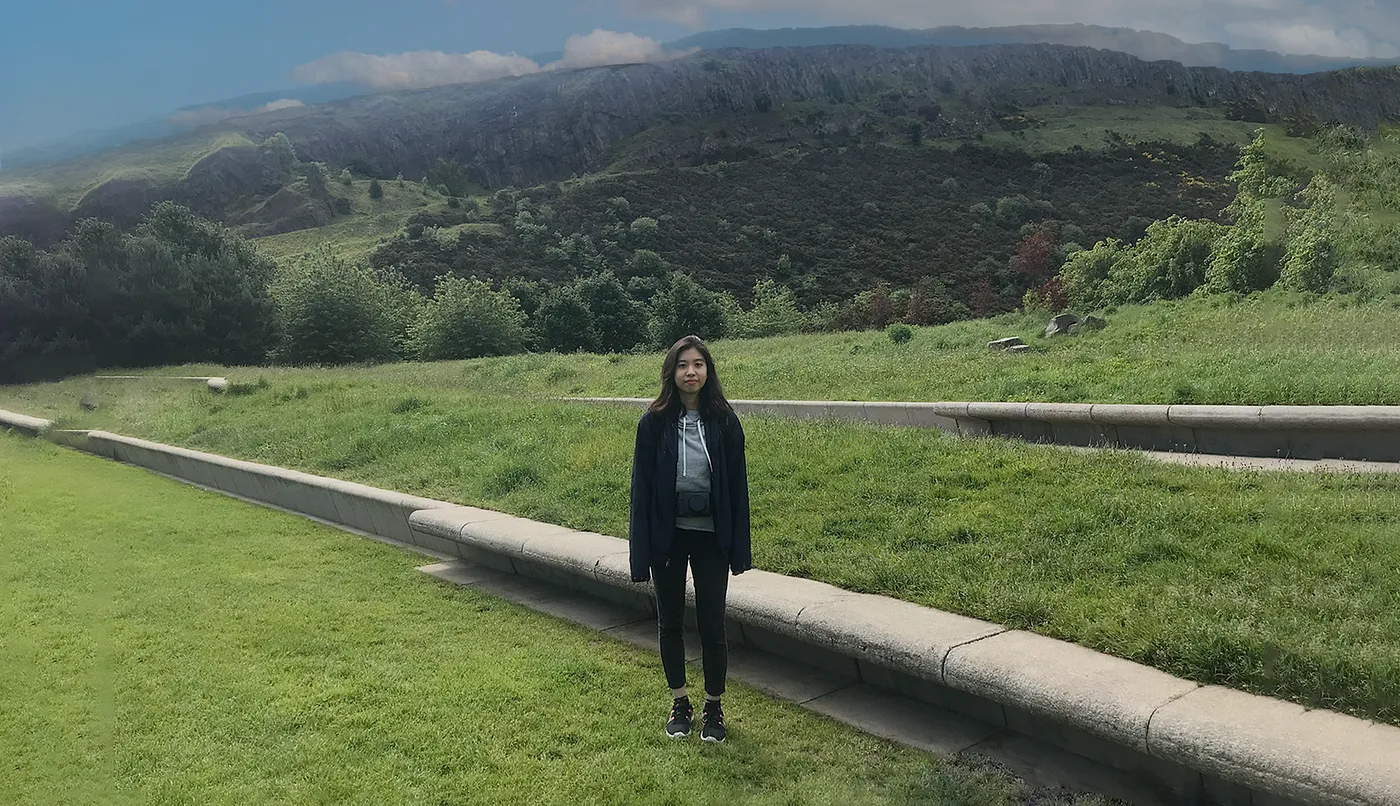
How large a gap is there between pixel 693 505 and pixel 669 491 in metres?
0.12

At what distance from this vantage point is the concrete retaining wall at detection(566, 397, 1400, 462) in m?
6.90

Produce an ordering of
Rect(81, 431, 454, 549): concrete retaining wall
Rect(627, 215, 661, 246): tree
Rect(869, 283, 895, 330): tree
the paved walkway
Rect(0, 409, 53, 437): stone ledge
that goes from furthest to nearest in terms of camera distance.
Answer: Rect(627, 215, 661, 246): tree
Rect(869, 283, 895, 330): tree
Rect(0, 409, 53, 437): stone ledge
Rect(81, 431, 454, 549): concrete retaining wall
the paved walkway

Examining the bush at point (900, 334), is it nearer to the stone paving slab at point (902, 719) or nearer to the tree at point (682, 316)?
the stone paving slab at point (902, 719)

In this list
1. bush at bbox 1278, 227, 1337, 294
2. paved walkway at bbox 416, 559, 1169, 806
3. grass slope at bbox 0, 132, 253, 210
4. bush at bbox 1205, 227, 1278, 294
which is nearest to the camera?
paved walkway at bbox 416, 559, 1169, 806

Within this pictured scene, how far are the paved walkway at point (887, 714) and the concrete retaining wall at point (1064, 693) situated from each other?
2.0 inches

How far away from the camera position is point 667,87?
113 m

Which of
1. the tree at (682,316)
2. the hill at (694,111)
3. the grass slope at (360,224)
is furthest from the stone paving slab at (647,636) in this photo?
the grass slope at (360,224)

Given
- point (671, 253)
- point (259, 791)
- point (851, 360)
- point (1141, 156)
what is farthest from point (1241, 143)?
point (259, 791)

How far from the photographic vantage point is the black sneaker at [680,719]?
3814 millimetres

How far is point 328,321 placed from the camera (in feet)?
105

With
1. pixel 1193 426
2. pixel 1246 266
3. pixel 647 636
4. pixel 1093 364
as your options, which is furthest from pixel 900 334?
pixel 647 636

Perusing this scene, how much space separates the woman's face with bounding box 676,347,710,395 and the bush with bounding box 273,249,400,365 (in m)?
29.9

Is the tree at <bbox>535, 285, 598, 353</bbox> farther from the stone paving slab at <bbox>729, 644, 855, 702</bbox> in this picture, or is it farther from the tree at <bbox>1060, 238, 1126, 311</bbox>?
the stone paving slab at <bbox>729, 644, 855, 702</bbox>

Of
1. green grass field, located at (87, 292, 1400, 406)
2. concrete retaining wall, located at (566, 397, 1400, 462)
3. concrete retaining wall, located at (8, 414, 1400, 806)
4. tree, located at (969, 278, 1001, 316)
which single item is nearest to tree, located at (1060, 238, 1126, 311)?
green grass field, located at (87, 292, 1400, 406)
